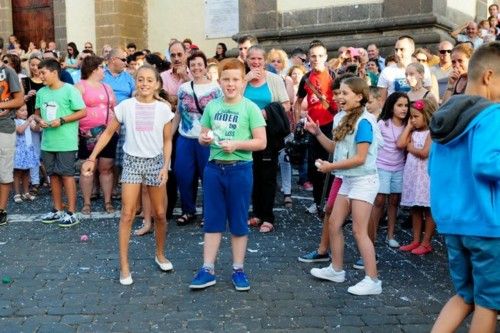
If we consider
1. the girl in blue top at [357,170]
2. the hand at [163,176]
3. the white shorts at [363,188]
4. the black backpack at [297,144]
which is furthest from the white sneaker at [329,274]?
the black backpack at [297,144]

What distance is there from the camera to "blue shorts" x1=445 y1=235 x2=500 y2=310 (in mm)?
3254

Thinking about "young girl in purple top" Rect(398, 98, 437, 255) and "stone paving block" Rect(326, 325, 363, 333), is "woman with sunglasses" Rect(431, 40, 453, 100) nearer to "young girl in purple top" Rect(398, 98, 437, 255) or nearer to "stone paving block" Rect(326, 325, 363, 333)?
"young girl in purple top" Rect(398, 98, 437, 255)

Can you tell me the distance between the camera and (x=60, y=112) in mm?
7395

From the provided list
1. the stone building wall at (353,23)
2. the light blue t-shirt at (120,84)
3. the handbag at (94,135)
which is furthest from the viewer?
the stone building wall at (353,23)

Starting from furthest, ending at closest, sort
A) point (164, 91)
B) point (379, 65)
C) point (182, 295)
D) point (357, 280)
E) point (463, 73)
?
point (379, 65), point (164, 91), point (463, 73), point (357, 280), point (182, 295)

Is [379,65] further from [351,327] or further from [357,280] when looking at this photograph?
[351,327]

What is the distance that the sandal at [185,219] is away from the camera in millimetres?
7359

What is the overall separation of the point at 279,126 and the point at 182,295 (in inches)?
109

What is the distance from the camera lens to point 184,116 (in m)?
7.15

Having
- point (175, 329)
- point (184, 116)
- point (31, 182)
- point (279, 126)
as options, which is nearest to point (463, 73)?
point (279, 126)

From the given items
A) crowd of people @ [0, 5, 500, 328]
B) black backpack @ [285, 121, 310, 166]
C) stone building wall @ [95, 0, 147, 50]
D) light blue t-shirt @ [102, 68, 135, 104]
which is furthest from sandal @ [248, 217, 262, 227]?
stone building wall @ [95, 0, 147, 50]

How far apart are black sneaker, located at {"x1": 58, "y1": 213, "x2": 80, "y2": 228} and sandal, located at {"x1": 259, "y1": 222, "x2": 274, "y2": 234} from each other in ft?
6.88

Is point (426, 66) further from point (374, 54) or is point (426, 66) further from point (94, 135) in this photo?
point (94, 135)

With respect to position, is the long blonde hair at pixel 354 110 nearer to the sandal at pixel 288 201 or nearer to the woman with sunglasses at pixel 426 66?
the woman with sunglasses at pixel 426 66
